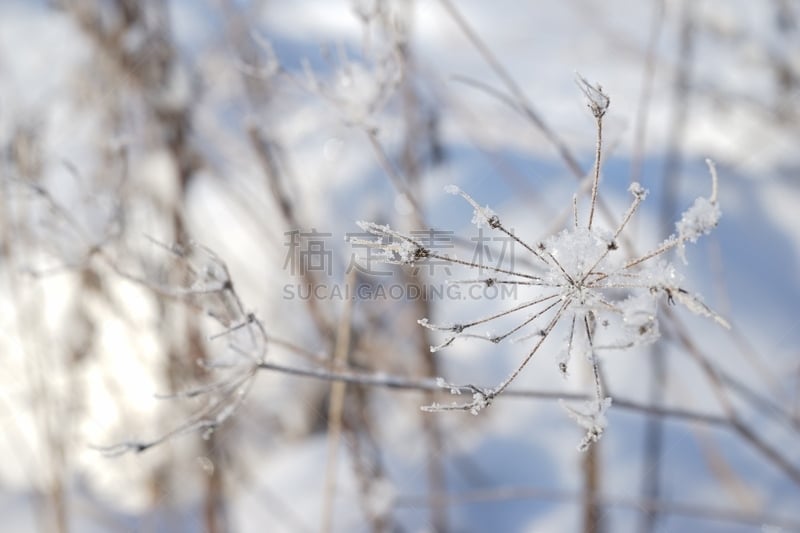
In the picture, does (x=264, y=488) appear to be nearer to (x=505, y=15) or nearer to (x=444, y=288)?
(x=444, y=288)

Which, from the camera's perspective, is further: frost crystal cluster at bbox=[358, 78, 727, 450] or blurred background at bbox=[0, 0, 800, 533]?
blurred background at bbox=[0, 0, 800, 533]

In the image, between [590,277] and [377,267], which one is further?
[377,267]

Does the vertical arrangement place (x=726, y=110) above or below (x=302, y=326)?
above

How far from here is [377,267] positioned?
1.16 m

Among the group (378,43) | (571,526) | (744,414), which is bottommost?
(571,526)

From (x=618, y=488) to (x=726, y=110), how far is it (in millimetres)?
792

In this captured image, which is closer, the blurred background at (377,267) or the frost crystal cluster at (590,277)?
the frost crystal cluster at (590,277)

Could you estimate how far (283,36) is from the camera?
1678 millimetres

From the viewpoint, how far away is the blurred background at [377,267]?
0.74 metres

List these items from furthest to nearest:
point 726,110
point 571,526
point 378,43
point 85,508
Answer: point 726,110, point 85,508, point 571,526, point 378,43

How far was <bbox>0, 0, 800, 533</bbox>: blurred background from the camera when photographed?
74 centimetres

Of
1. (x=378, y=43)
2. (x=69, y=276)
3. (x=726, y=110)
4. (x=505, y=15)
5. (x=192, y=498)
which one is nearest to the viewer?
(x=378, y=43)

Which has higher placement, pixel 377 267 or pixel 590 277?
pixel 377 267

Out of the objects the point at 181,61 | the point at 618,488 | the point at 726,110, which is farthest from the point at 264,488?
the point at 726,110
